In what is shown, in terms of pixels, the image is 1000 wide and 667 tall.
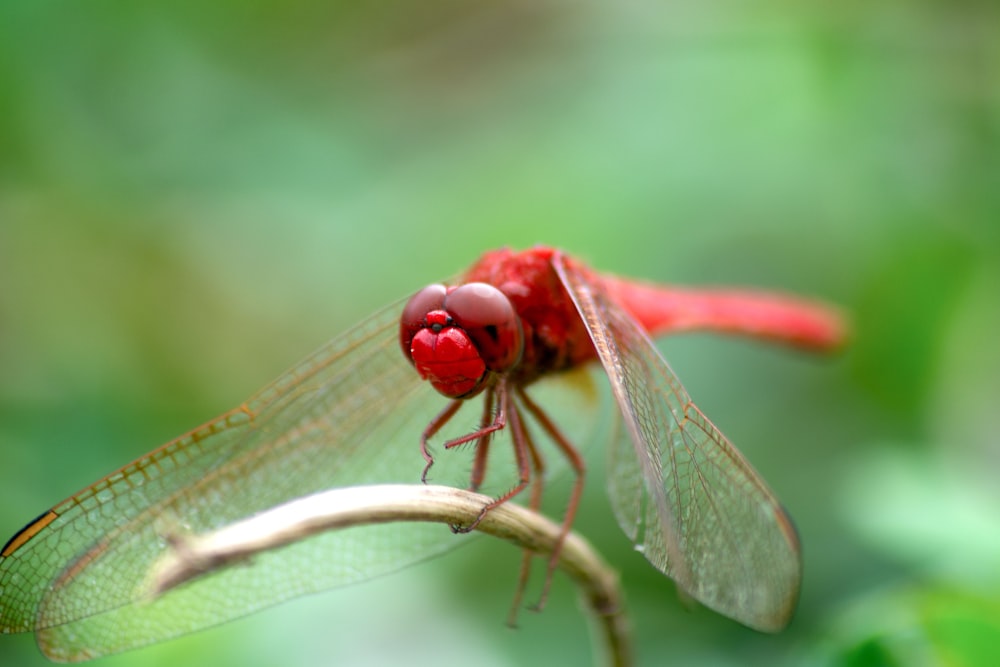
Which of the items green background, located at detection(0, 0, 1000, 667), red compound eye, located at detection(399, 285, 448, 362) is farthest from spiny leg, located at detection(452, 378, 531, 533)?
green background, located at detection(0, 0, 1000, 667)

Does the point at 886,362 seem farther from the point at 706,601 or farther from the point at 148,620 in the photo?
the point at 148,620

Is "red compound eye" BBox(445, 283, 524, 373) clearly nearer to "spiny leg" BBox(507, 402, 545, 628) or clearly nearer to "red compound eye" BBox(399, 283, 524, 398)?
"red compound eye" BBox(399, 283, 524, 398)

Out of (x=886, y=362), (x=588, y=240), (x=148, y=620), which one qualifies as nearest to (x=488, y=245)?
(x=588, y=240)

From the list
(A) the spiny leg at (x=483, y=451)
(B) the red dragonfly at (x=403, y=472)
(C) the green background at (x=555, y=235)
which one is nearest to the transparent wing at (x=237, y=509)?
(B) the red dragonfly at (x=403, y=472)

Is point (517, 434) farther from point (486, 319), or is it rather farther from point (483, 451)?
point (486, 319)

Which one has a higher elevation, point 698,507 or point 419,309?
point 419,309

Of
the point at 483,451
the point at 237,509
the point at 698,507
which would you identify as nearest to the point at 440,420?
the point at 483,451

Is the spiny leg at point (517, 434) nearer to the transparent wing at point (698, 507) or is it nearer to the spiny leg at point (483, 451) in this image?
the spiny leg at point (483, 451)
